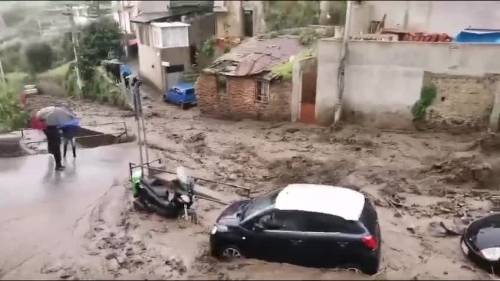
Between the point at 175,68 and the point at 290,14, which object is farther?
the point at 290,14

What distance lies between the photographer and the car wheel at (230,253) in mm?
8547

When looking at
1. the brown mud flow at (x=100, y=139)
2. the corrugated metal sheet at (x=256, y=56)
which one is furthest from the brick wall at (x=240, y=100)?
the brown mud flow at (x=100, y=139)

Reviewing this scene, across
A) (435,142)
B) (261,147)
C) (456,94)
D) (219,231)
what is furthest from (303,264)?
(456,94)

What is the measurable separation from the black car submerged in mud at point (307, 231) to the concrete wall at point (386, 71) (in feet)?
26.7

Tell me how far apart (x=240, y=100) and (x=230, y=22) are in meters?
10.2

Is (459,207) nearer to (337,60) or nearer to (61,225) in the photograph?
(337,60)

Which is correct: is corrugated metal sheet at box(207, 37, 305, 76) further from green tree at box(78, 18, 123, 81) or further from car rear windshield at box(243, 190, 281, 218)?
car rear windshield at box(243, 190, 281, 218)

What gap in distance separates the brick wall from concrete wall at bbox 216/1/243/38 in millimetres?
8501

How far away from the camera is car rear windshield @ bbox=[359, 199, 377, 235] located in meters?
8.06

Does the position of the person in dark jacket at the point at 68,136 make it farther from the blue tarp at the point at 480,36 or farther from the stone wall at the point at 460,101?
the blue tarp at the point at 480,36

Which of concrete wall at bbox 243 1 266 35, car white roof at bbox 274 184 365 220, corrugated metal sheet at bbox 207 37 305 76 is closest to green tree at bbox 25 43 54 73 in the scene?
corrugated metal sheet at bbox 207 37 305 76

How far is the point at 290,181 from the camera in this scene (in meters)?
13.1

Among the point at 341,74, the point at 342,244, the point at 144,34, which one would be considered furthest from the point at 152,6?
the point at 342,244

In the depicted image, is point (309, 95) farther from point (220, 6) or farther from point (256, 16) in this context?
point (256, 16)
